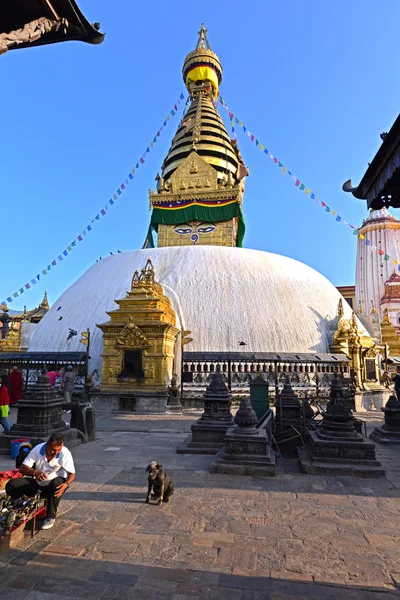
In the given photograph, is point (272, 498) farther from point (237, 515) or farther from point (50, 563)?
point (50, 563)

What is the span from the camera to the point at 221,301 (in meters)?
17.6

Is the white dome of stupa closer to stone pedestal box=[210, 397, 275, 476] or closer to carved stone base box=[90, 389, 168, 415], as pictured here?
carved stone base box=[90, 389, 168, 415]

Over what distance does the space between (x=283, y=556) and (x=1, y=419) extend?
23.4 feet

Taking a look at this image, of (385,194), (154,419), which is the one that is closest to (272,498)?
(385,194)

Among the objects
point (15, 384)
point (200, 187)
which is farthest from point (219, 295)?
point (200, 187)

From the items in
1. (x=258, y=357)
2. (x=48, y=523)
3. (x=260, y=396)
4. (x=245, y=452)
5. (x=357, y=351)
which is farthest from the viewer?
(x=357, y=351)

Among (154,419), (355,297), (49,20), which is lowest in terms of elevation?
(154,419)

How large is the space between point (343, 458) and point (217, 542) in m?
3.25

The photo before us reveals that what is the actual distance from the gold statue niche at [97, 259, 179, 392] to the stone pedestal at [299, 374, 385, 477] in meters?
7.74

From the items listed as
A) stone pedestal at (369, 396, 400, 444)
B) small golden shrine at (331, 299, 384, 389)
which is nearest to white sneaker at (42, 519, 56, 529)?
stone pedestal at (369, 396, 400, 444)

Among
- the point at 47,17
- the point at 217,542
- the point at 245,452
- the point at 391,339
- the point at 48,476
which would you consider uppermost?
the point at 47,17

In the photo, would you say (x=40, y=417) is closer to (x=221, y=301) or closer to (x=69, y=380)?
(x=69, y=380)

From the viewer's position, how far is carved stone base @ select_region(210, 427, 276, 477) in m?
5.53

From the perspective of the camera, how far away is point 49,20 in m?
4.28
